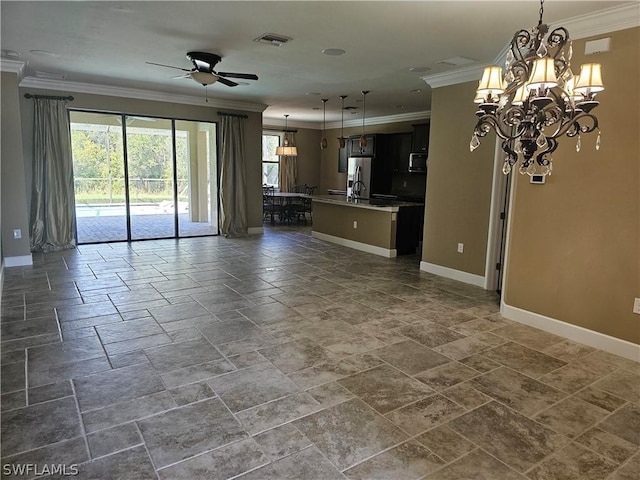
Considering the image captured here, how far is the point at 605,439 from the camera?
7.42ft

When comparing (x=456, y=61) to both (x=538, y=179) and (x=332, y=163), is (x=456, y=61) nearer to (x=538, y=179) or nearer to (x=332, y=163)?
(x=538, y=179)

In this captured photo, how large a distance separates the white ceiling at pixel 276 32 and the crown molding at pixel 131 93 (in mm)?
322

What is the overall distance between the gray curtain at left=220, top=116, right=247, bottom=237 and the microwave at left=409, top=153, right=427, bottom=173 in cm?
361

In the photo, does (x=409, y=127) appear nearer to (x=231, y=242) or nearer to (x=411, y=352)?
(x=231, y=242)

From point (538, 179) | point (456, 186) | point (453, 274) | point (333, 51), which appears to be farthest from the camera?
point (453, 274)

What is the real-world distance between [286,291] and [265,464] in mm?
2874

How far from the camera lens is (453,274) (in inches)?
222

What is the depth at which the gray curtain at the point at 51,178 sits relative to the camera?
6434 millimetres

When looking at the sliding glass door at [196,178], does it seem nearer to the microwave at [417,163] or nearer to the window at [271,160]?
the window at [271,160]

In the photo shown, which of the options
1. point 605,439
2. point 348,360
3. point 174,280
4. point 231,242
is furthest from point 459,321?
point 231,242

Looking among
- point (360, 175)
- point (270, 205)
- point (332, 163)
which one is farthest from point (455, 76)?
point (332, 163)

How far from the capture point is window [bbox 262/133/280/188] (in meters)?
11.7

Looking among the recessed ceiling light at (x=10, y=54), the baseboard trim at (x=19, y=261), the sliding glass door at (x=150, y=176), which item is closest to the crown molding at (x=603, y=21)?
the recessed ceiling light at (x=10, y=54)

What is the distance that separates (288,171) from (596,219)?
915 centimetres
